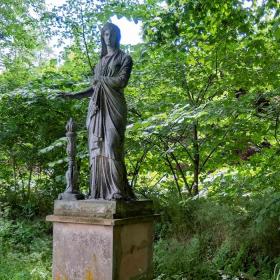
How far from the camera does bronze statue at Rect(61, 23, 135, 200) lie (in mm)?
4664

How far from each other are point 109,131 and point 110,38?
4.02 ft

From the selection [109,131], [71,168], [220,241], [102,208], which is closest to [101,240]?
[102,208]

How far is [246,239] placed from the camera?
21.9 ft

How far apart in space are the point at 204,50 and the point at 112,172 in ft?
14.0

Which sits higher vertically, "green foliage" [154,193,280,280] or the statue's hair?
the statue's hair

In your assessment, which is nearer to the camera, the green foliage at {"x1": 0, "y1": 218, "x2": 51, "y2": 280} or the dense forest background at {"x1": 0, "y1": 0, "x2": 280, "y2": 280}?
the green foliage at {"x1": 0, "y1": 218, "x2": 51, "y2": 280}

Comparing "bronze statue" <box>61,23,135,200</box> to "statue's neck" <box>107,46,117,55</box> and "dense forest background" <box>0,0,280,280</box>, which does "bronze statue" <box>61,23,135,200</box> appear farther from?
"dense forest background" <box>0,0,280,280</box>

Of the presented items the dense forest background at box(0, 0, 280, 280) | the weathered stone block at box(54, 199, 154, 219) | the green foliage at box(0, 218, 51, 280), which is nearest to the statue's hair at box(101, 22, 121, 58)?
the dense forest background at box(0, 0, 280, 280)

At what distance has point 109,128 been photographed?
185 inches

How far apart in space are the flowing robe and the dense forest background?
1.60 metres

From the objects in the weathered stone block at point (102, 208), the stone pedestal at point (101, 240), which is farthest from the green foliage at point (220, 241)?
the weathered stone block at point (102, 208)

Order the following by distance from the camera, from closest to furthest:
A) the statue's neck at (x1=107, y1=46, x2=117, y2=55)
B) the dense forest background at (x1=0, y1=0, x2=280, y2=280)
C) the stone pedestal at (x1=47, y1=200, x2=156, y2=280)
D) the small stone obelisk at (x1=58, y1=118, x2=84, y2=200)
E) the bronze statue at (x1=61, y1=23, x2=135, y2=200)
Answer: the stone pedestal at (x1=47, y1=200, x2=156, y2=280)
the bronze statue at (x1=61, y1=23, x2=135, y2=200)
the small stone obelisk at (x1=58, y1=118, x2=84, y2=200)
the statue's neck at (x1=107, y1=46, x2=117, y2=55)
the dense forest background at (x1=0, y1=0, x2=280, y2=280)

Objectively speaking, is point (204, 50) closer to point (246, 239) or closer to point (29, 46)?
point (246, 239)

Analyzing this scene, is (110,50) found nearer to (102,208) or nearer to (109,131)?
(109,131)
